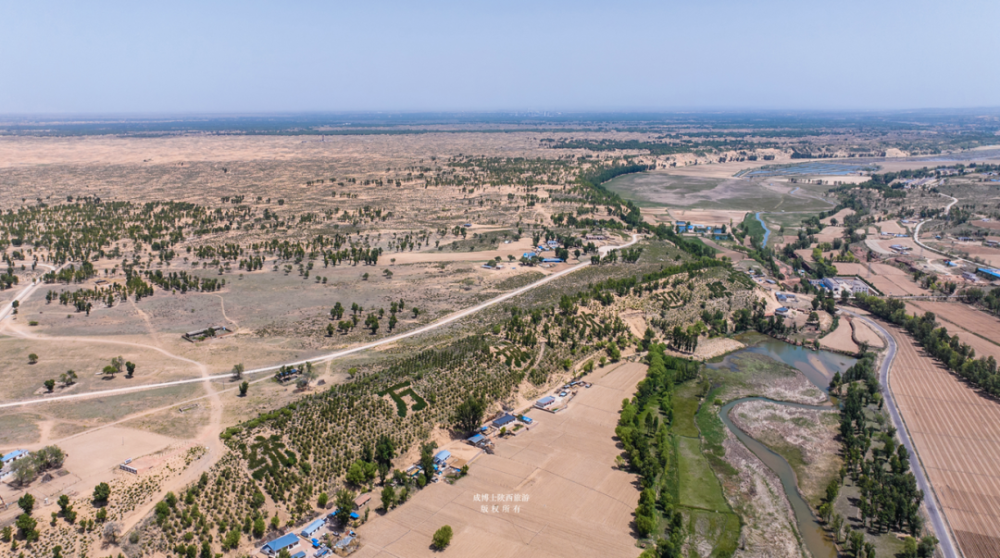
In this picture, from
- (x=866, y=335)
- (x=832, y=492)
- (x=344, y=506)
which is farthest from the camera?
(x=866, y=335)

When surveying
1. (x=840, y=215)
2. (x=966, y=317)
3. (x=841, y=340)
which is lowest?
(x=841, y=340)

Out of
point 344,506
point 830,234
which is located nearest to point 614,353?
point 344,506

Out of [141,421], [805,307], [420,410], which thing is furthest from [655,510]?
[805,307]

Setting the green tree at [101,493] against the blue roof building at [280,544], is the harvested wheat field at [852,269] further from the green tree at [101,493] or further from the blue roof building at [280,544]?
the green tree at [101,493]

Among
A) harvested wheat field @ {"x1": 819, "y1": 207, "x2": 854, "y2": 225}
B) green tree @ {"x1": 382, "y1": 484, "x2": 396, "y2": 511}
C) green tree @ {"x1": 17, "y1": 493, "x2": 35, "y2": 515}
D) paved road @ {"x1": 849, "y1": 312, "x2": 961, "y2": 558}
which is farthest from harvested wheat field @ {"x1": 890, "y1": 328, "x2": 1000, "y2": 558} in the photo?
harvested wheat field @ {"x1": 819, "y1": 207, "x2": 854, "y2": 225}

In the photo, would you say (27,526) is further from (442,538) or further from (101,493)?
(442,538)
